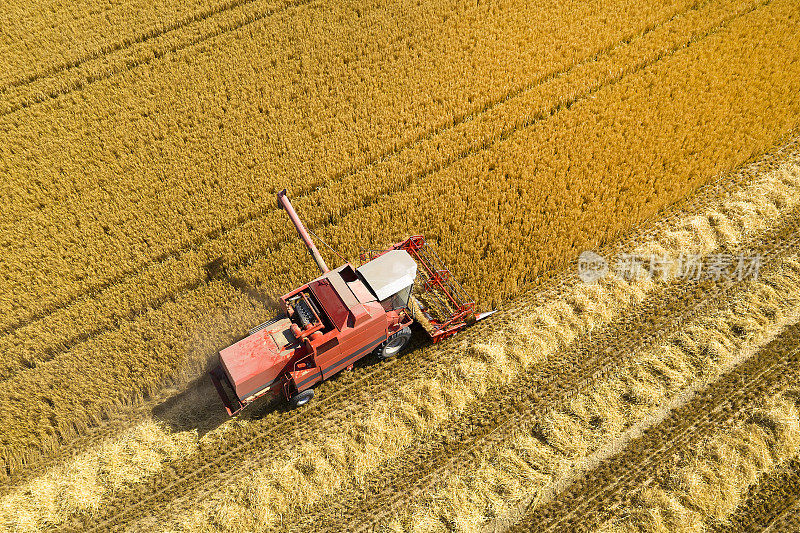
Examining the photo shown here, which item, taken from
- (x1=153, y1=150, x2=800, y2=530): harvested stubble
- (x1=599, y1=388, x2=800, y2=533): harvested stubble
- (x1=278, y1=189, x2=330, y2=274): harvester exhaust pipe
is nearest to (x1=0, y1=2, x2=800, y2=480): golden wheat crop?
(x1=153, y1=150, x2=800, y2=530): harvested stubble

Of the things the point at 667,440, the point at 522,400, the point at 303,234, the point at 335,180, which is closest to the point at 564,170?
the point at 335,180

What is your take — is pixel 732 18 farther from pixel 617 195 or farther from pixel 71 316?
pixel 71 316

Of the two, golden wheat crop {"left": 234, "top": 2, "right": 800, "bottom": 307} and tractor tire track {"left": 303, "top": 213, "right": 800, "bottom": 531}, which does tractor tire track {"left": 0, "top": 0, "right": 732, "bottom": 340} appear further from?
tractor tire track {"left": 303, "top": 213, "right": 800, "bottom": 531}

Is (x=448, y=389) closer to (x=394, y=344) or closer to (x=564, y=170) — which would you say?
(x=394, y=344)

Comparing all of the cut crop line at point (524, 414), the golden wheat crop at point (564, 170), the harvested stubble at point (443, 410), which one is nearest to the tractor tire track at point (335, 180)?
the golden wheat crop at point (564, 170)

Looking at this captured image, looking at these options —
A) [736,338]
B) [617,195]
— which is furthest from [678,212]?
[736,338]

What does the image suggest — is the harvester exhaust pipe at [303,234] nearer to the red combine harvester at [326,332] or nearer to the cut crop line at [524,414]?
the red combine harvester at [326,332]

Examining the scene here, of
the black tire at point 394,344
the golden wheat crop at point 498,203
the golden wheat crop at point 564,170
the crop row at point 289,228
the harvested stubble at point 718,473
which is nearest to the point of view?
the harvested stubble at point 718,473
